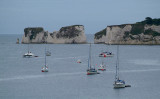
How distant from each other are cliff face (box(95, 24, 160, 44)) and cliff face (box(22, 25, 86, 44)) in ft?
50.0

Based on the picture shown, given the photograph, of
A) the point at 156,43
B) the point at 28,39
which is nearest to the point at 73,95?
the point at 156,43

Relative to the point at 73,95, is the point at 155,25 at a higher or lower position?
higher

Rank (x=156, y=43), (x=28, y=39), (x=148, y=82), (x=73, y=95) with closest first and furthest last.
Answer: (x=73, y=95)
(x=148, y=82)
(x=156, y=43)
(x=28, y=39)

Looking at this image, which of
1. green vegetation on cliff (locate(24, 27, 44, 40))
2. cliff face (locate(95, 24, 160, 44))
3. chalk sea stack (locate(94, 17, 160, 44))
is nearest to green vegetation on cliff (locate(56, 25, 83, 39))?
green vegetation on cliff (locate(24, 27, 44, 40))

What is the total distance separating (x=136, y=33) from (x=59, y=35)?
43.4 m

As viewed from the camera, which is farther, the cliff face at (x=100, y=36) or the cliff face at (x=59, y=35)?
the cliff face at (x=100, y=36)

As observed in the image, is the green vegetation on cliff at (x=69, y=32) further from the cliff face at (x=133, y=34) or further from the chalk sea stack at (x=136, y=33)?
the cliff face at (x=133, y=34)

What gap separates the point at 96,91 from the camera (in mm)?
51625

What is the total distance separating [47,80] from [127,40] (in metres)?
117

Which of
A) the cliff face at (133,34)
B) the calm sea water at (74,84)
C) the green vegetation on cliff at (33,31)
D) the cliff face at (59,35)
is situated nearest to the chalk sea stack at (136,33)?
the cliff face at (133,34)

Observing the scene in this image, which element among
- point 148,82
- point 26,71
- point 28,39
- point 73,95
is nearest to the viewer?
point 73,95

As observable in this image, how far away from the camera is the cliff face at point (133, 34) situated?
167875 millimetres

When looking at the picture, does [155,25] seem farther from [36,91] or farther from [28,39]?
[36,91]

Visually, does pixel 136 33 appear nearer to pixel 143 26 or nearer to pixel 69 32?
pixel 143 26
